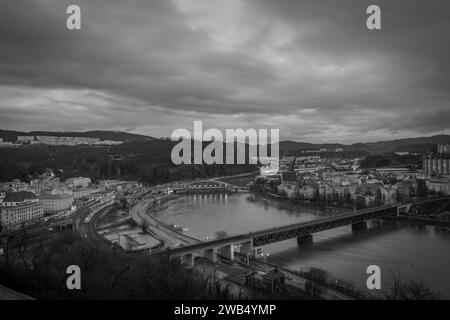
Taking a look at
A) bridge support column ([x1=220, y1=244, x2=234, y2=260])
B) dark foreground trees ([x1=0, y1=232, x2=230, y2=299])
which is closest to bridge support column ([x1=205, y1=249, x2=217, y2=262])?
bridge support column ([x1=220, y1=244, x2=234, y2=260])

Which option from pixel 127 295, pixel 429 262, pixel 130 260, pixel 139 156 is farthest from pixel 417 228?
pixel 139 156

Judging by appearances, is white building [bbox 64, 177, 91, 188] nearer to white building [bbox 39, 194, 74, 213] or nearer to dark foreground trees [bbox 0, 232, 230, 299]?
white building [bbox 39, 194, 74, 213]

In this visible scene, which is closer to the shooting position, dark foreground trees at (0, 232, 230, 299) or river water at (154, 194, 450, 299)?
dark foreground trees at (0, 232, 230, 299)

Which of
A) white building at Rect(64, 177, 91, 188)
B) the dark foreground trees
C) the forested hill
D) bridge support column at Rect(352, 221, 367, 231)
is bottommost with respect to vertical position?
bridge support column at Rect(352, 221, 367, 231)

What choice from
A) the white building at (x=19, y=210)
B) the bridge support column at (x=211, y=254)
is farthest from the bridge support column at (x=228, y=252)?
the white building at (x=19, y=210)

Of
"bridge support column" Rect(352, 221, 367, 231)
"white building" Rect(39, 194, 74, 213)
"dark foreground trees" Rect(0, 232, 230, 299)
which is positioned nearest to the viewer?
"dark foreground trees" Rect(0, 232, 230, 299)

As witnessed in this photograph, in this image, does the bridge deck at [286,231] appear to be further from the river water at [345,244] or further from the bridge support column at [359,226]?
the river water at [345,244]

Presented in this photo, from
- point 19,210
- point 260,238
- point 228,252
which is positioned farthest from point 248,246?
point 19,210
